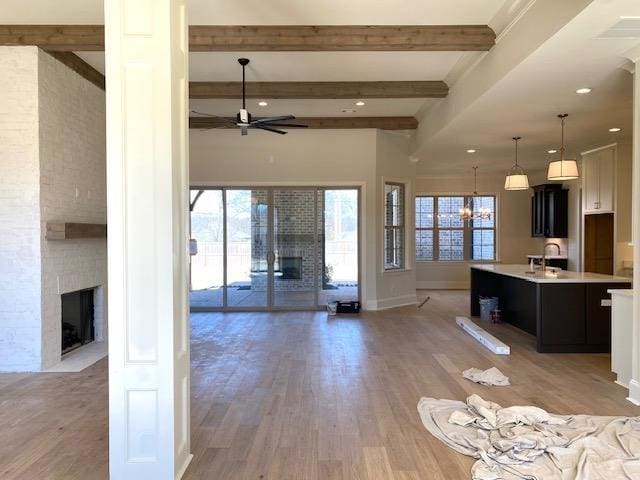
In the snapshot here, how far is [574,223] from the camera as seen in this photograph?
10234mm

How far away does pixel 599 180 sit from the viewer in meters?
8.05

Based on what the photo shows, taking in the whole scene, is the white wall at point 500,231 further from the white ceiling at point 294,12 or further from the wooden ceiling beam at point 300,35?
the white ceiling at point 294,12

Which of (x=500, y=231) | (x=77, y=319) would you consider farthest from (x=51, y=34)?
(x=500, y=231)

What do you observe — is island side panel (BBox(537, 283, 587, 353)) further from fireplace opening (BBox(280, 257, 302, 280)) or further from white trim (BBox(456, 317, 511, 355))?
fireplace opening (BBox(280, 257, 302, 280))

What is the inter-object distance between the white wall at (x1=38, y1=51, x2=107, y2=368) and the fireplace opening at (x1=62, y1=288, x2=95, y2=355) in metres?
0.12

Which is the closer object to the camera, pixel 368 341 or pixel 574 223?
pixel 368 341

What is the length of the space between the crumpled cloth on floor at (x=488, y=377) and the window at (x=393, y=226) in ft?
13.6

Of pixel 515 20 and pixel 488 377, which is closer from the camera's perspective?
pixel 515 20

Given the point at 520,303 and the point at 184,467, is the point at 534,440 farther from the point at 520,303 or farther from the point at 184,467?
the point at 520,303

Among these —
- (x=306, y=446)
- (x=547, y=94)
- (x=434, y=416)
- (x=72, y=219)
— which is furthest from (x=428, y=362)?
(x=72, y=219)

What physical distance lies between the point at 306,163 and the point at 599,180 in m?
5.34

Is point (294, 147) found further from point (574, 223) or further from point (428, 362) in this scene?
point (574, 223)

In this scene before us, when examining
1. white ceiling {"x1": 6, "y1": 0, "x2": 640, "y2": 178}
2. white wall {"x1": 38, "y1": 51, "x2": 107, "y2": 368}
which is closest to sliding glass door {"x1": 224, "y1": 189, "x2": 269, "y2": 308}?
white ceiling {"x1": 6, "y1": 0, "x2": 640, "y2": 178}

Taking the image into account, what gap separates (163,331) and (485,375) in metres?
3.22
